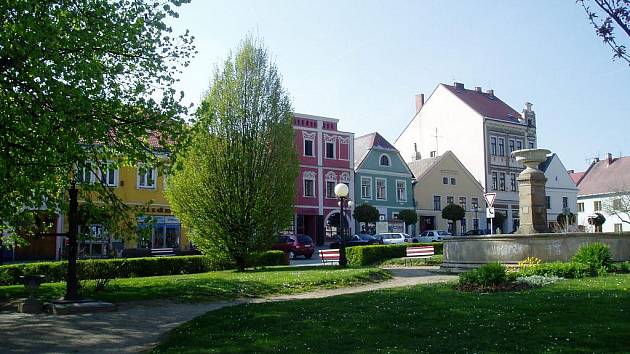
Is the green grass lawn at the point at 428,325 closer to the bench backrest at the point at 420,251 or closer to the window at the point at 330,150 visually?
the bench backrest at the point at 420,251

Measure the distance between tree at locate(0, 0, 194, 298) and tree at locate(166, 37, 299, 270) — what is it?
9.31 meters

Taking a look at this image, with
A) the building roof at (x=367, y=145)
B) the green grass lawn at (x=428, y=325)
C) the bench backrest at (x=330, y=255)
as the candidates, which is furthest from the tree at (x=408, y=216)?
the green grass lawn at (x=428, y=325)

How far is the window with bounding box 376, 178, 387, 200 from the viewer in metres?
59.2

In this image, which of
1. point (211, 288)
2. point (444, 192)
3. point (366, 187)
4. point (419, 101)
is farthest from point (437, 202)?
point (211, 288)

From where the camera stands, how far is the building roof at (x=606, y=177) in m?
74.9

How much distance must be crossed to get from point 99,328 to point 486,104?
208 ft

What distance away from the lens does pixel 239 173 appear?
24.4 m

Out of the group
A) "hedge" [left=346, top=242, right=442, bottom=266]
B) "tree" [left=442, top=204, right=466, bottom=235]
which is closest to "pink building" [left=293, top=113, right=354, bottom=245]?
"tree" [left=442, top=204, right=466, bottom=235]

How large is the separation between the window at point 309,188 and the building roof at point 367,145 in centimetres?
589

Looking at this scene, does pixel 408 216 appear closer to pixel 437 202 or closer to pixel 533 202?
pixel 437 202

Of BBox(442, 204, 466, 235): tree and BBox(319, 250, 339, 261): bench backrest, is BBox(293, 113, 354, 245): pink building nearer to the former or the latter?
BBox(442, 204, 466, 235): tree

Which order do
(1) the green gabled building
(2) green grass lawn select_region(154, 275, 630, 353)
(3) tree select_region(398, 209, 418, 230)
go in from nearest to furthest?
(2) green grass lawn select_region(154, 275, 630, 353)
(3) tree select_region(398, 209, 418, 230)
(1) the green gabled building

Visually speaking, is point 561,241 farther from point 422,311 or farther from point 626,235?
point 422,311

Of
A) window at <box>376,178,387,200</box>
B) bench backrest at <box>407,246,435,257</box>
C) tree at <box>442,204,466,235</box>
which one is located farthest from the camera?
window at <box>376,178,387,200</box>
